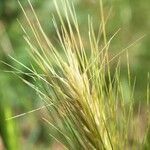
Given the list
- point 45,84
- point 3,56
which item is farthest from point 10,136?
point 3,56

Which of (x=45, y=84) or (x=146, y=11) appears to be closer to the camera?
(x=45, y=84)

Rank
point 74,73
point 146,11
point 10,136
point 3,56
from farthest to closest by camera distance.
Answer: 1. point 146,11
2. point 3,56
3. point 10,136
4. point 74,73

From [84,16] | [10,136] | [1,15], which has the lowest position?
[84,16]

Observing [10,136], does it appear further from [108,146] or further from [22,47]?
[22,47]

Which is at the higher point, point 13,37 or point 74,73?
point 74,73

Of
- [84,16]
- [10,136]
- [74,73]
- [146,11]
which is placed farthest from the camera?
[146,11]

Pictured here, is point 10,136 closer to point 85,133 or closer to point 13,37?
point 85,133

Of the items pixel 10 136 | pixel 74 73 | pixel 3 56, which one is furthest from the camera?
pixel 3 56

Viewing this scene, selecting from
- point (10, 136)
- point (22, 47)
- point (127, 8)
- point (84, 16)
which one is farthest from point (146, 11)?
point (10, 136)

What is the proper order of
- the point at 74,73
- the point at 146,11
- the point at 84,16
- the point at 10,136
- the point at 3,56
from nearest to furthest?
the point at 74,73 < the point at 10,136 < the point at 3,56 < the point at 84,16 < the point at 146,11

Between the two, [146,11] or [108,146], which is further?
[146,11]
